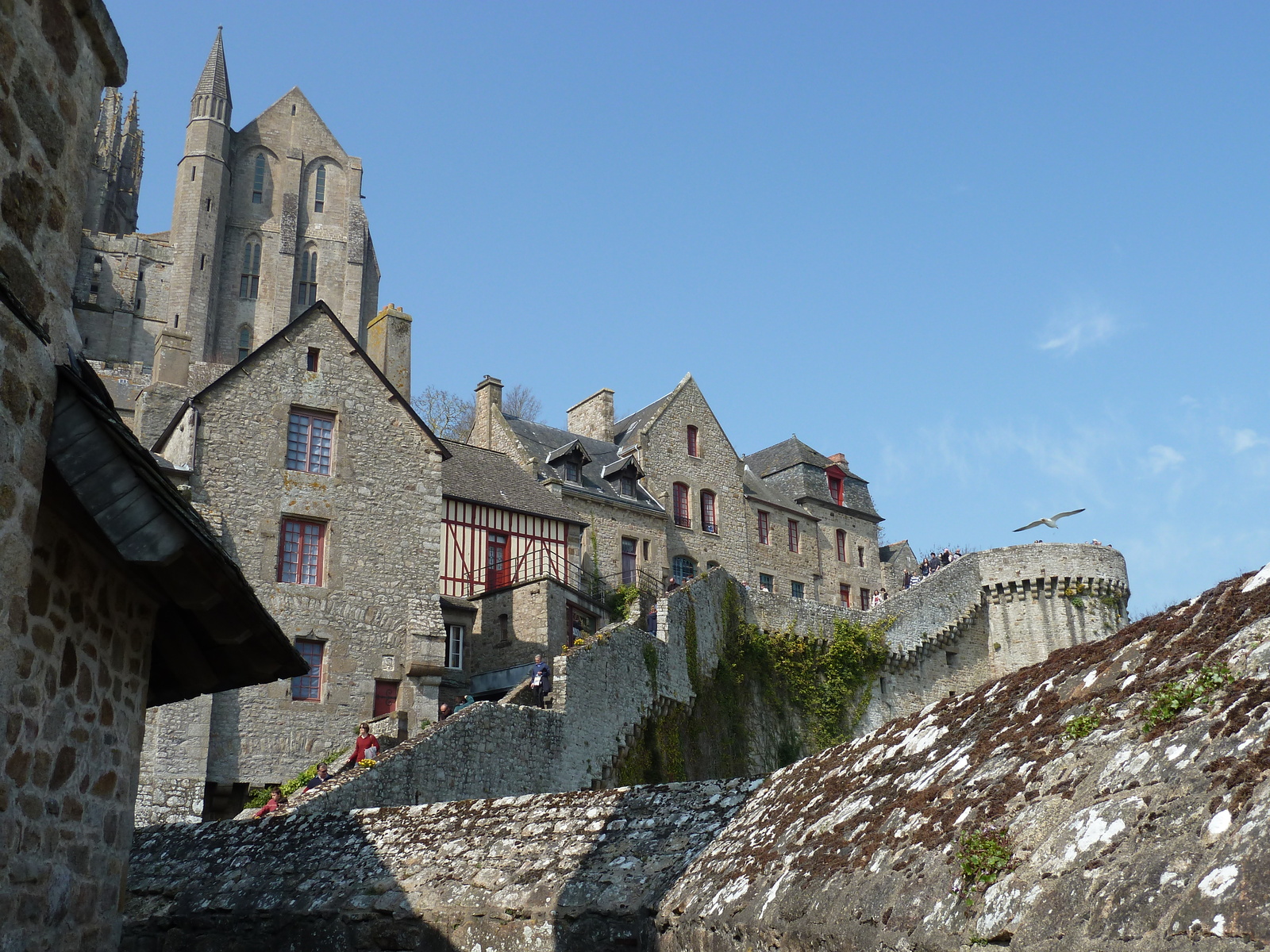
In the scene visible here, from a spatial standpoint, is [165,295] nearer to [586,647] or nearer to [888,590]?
[888,590]

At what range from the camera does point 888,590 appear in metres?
44.6

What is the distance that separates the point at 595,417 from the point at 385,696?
2106 centimetres

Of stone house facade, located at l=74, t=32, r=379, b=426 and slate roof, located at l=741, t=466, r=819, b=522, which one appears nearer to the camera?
slate roof, located at l=741, t=466, r=819, b=522

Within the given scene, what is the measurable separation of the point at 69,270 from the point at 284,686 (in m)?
16.0

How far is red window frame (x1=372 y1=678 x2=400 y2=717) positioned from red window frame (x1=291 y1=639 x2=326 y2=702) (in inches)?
42.2

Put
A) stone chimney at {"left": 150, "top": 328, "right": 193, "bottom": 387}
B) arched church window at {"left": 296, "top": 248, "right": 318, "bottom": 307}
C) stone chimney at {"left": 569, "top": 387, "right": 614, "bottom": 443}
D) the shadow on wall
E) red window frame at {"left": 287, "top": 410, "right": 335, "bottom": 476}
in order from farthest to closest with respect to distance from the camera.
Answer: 1. arched church window at {"left": 296, "top": 248, "right": 318, "bottom": 307}
2. stone chimney at {"left": 569, "top": 387, "right": 614, "bottom": 443}
3. stone chimney at {"left": 150, "top": 328, "right": 193, "bottom": 387}
4. red window frame at {"left": 287, "top": 410, "right": 335, "bottom": 476}
5. the shadow on wall

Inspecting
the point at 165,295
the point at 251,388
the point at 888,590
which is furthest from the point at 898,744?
the point at 165,295

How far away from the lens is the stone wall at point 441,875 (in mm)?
4938

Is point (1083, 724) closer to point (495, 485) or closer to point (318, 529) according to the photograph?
point (318, 529)

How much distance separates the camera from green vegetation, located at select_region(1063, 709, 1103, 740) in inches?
119

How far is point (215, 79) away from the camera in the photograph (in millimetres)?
66625

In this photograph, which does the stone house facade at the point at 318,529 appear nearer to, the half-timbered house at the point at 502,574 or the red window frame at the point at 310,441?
the red window frame at the point at 310,441

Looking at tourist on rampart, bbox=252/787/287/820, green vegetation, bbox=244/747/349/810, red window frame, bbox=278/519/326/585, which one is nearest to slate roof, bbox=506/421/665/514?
red window frame, bbox=278/519/326/585

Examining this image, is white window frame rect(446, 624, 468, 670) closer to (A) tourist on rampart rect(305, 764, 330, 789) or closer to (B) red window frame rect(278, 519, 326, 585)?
(B) red window frame rect(278, 519, 326, 585)
